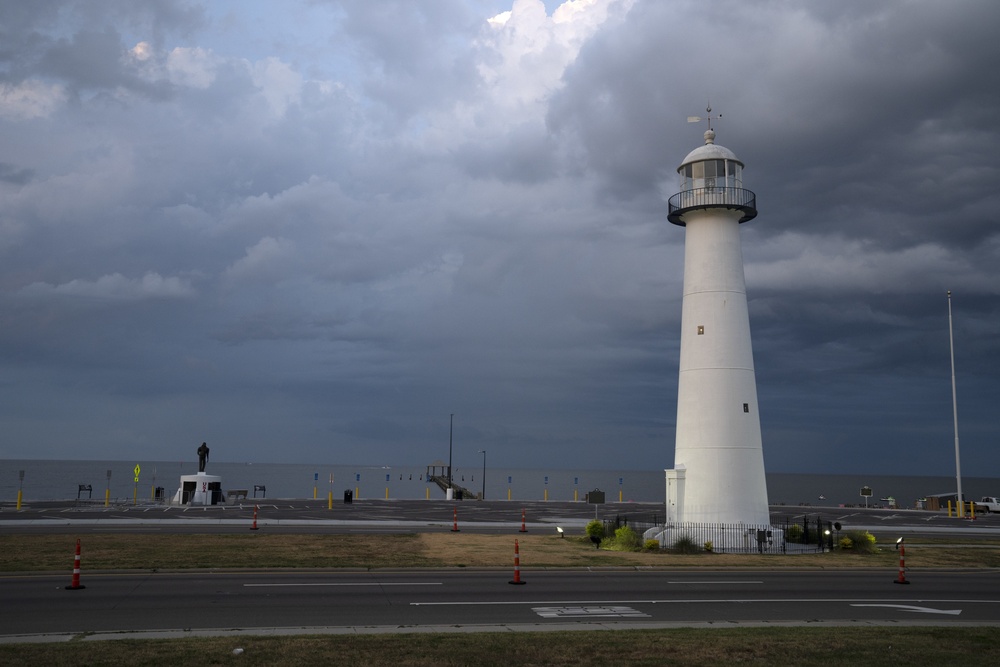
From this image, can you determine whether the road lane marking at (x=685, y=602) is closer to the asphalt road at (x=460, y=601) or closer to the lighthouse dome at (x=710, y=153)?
the asphalt road at (x=460, y=601)

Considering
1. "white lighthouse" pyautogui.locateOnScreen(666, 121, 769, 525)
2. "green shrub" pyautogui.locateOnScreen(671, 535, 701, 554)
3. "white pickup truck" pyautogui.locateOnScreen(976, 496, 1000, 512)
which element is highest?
"white lighthouse" pyautogui.locateOnScreen(666, 121, 769, 525)

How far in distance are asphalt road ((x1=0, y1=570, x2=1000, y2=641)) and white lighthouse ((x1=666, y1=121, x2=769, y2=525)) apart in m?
7.43

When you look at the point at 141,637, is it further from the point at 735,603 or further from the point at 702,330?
the point at 702,330

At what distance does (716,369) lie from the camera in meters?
30.7

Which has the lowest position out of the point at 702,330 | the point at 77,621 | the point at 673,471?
the point at 77,621

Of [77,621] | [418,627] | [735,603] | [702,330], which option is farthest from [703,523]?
[77,621]

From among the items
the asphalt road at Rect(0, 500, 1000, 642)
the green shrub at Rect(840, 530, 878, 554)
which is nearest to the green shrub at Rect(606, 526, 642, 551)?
the asphalt road at Rect(0, 500, 1000, 642)

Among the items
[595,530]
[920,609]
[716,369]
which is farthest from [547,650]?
[716,369]

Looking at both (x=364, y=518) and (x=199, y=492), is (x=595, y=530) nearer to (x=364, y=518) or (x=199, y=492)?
(x=364, y=518)

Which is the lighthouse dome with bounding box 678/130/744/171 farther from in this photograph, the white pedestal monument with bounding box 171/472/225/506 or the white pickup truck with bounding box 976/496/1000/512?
the white pickup truck with bounding box 976/496/1000/512

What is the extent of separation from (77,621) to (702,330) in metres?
23.0

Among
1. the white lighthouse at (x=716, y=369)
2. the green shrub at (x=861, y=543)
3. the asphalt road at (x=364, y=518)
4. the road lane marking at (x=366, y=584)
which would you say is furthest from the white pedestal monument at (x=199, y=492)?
the green shrub at (x=861, y=543)

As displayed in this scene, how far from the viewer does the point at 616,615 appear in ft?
52.0

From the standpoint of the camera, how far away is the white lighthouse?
30.4 metres
